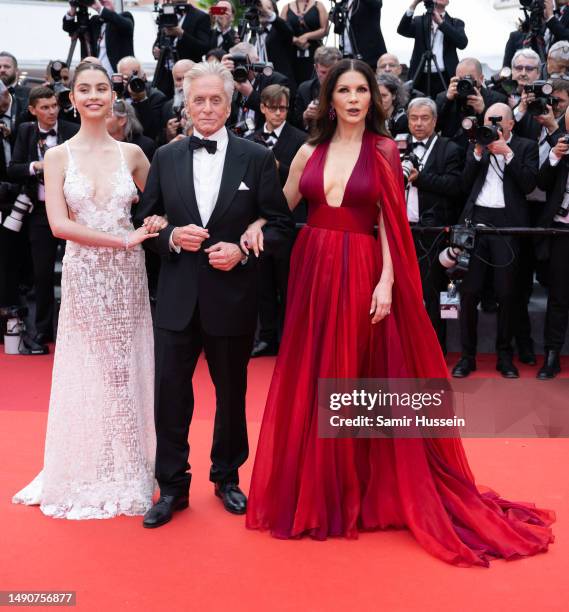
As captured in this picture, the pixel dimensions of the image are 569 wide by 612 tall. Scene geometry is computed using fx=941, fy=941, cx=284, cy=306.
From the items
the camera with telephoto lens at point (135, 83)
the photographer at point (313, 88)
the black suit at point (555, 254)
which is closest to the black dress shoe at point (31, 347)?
the camera with telephoto lens at point (135, 83)

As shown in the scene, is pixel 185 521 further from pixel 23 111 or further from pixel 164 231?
pixel 23 111

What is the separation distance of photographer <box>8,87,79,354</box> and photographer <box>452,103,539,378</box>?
118 inches

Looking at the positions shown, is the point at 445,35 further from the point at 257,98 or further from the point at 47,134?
the point at 47,134

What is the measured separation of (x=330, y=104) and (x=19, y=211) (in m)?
3.92

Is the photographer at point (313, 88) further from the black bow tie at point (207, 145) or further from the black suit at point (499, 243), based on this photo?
the black bow tie at point (207, 145)

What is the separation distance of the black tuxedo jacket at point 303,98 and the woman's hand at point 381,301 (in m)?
3.88

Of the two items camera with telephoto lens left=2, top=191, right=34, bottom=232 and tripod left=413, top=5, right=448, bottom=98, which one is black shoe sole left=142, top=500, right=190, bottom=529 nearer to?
camera with telephoto lens left=2, top=191, right=34, bottom=232

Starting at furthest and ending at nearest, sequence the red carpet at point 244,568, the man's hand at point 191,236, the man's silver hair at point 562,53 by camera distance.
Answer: the man's silver hair at point 562,53, the man's hand at point 191,236, the red carpet at point 244,568

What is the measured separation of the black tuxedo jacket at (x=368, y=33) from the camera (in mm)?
8266

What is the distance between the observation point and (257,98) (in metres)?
7.32

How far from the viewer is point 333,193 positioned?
3.90 metres

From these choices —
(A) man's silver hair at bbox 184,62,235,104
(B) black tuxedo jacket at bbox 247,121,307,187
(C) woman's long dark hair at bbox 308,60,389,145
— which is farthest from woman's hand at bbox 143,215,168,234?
(B) black tuxedo jacket at bbox 247,121,307,187

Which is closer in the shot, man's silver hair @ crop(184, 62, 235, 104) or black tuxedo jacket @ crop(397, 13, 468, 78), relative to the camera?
man's silver hair @ crop(184, 62, 235, 104)

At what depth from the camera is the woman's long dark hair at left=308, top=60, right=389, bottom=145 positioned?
12.5 ft
